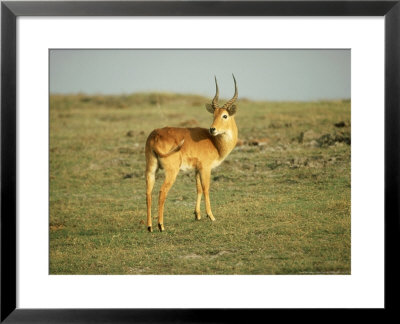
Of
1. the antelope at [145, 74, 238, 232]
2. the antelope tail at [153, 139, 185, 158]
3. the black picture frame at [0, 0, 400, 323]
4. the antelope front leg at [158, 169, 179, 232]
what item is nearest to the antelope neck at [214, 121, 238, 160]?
the antelope at [145, 74, 238, 232]

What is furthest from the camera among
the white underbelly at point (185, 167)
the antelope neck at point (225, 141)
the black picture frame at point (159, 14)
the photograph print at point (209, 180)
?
the antelope neck at point (225, 141)

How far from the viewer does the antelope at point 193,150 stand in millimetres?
7230

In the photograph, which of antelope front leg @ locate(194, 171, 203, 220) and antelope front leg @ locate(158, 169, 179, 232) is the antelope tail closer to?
antelope front leg @ locate(158, 169, 179, 232)

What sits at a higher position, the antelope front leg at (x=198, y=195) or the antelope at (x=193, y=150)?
the antelope at (x=193, y=150)

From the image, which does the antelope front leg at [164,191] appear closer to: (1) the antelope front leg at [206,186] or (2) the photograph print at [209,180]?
(2) the photograph print at [209,180]

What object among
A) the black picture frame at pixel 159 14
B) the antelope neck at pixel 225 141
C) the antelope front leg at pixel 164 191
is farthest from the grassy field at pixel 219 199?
the black picture frame at pixel 159 14

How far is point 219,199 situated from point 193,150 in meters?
0.84

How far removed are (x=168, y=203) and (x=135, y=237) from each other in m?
0.73

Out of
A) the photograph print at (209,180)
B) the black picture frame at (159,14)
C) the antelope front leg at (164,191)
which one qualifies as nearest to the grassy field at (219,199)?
the photograph print at (209,180)

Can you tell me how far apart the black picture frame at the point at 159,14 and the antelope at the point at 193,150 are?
5.43ft

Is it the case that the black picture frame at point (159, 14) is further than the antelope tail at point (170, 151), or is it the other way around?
the antelope tail at point (170, 151)

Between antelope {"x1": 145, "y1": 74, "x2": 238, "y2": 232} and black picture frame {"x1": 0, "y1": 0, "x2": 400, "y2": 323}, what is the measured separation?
65.2 inches

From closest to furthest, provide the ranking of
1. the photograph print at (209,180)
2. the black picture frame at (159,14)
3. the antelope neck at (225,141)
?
the black picture frame at (159,14) → the photograph print at (209,180) → the antelope neck at (225,141)

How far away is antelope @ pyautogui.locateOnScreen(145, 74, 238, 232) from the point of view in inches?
285
